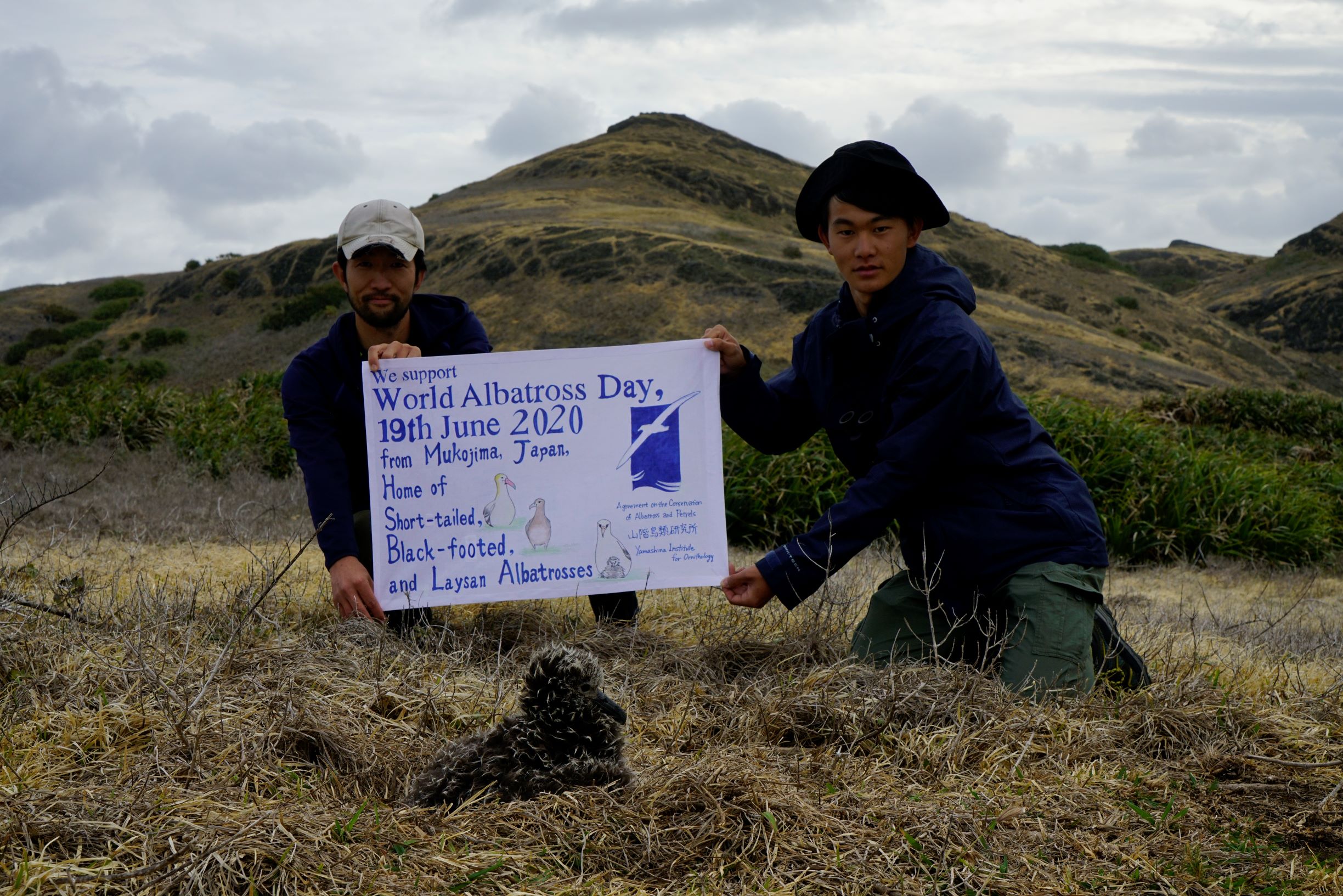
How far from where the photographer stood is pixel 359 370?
4.87 meters

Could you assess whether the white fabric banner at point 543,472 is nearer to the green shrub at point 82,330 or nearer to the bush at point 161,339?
the bush at point 161,339

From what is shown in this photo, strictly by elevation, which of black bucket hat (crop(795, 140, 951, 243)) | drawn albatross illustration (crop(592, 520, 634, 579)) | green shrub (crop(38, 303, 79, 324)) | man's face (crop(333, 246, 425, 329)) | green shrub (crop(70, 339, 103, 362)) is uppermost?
green shrub (crop(38, 303, 79, 324))

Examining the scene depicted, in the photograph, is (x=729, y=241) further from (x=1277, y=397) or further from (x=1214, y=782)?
(x=1214, y=782)

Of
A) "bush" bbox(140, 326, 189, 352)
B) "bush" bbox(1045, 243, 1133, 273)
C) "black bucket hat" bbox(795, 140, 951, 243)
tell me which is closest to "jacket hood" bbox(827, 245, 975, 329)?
"black bucket hat" bbox(795, 140, 951, 243)

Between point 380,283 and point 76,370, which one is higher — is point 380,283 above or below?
below

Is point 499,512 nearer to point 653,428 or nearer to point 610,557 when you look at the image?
point 610,557

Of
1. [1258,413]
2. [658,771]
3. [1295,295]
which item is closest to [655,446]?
[658,771]

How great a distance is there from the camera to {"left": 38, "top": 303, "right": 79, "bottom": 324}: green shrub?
51219mm

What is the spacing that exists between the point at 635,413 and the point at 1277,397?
16220 mm

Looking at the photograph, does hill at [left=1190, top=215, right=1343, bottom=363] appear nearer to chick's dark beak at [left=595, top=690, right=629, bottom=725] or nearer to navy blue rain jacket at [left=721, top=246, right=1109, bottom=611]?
navy blue rain jacket at [left=721, top=246, right=1109, bottom=611]

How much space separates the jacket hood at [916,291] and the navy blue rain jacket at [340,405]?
1.84 meters

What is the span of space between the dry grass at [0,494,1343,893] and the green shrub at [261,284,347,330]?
35.2 metres

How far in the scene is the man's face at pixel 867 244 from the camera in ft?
13.3

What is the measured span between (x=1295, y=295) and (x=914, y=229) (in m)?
58.7
